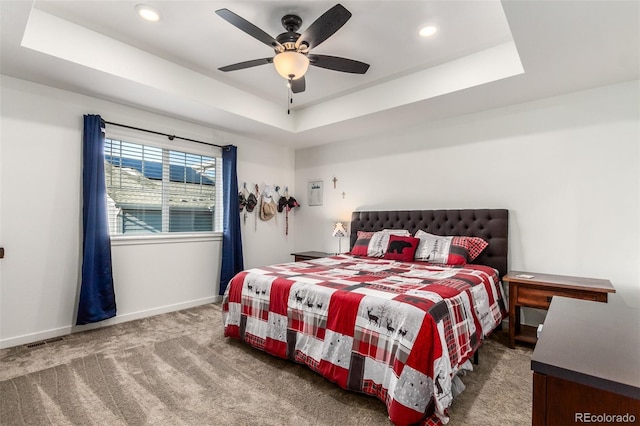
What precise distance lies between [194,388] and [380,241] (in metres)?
2.57

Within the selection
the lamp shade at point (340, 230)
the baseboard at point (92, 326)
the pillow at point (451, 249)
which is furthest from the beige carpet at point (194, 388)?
the lamp shade at point (340, 230)

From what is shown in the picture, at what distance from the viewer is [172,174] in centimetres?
413

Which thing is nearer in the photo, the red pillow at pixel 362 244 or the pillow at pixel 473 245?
the pillow at pixel 473 245

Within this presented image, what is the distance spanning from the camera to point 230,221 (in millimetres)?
4441

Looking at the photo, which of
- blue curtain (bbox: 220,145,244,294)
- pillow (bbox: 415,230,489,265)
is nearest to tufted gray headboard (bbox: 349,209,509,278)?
pillow (bbox: 415,230,489,265)

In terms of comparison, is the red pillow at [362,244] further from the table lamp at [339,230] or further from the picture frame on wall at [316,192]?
the picture frame on wall at [316,192]

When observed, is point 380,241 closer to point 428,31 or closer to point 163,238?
point 428,31

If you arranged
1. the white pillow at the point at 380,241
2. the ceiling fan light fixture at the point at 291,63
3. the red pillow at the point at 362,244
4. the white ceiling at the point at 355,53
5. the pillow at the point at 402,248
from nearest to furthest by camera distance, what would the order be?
the white ceiling at the point at 355,53 < the ceiling fan light fixture at the point at 291,63 < the pillow at the point at 402,248 < the white pillow at the point at 380,241 < the red pillow at the point at 362,244

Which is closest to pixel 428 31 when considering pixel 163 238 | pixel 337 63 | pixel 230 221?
pixel 337 63

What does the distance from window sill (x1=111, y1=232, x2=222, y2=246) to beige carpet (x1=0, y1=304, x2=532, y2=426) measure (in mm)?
1058

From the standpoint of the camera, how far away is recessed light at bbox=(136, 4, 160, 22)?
238 cm

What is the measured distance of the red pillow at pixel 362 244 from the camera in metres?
4.05

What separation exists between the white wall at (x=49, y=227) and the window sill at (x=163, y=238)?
0.04 meters

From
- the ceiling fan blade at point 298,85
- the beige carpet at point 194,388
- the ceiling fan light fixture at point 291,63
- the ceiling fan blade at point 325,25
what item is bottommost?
the beige carpet at point 194,388
